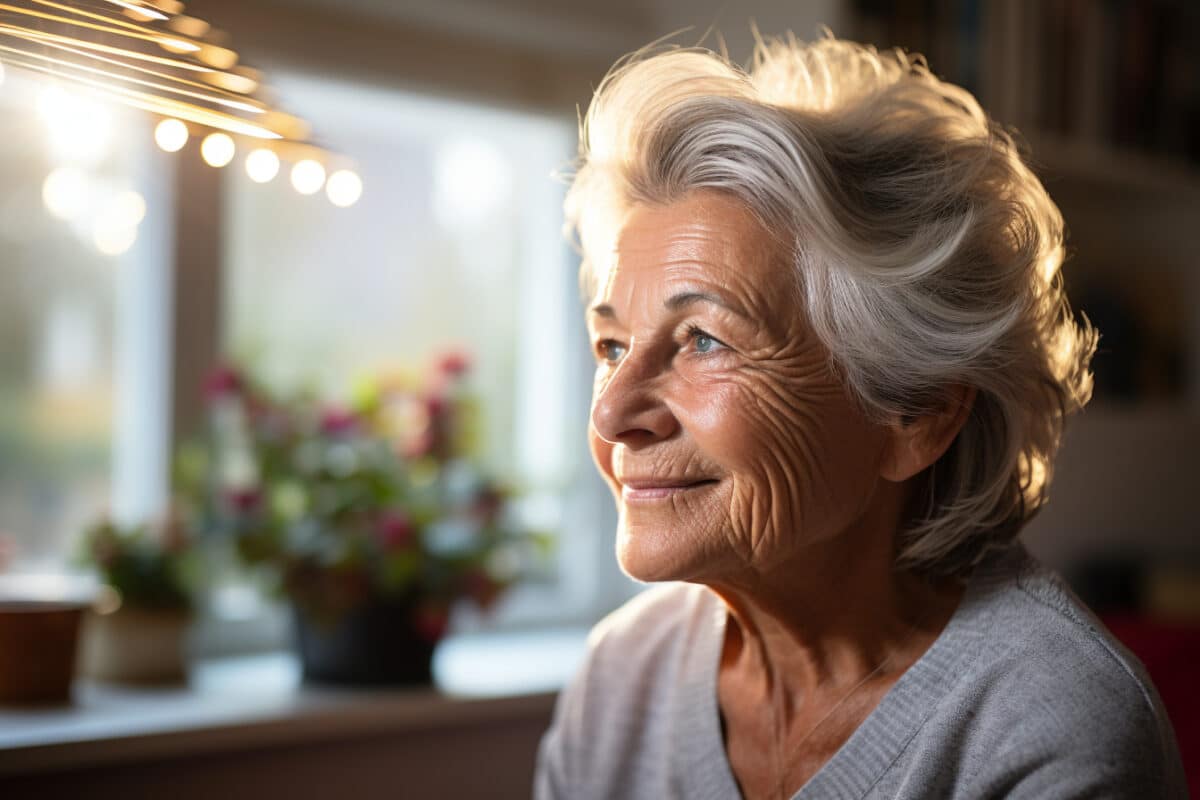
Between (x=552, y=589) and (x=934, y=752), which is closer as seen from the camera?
(x=934, y=752)

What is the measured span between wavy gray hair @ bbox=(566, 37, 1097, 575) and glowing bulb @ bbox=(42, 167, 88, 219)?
1053 millimetres

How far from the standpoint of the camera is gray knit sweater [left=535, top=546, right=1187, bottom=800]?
0.99 meters

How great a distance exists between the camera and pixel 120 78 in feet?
2.65

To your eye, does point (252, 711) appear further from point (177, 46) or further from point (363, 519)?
point (177, 46)

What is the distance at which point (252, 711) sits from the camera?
1.71 meters

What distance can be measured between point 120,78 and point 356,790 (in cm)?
132

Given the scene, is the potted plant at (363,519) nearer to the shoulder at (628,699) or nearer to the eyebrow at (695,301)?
the shoulder at (628,699)

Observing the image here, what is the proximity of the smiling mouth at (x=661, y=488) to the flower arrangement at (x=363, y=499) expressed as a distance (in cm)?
73

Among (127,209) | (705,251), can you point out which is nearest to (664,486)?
(705,251)

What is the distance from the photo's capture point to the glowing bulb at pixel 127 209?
6.33ft

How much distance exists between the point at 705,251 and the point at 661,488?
0.24 meters

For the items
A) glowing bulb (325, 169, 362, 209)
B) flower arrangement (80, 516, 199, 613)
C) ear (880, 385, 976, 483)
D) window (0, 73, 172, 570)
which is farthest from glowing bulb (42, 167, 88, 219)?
ear (880, 385, 976, 483)

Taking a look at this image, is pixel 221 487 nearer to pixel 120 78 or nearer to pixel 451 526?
pixel 451 526

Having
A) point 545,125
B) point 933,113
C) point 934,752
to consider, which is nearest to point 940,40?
point 545,125
